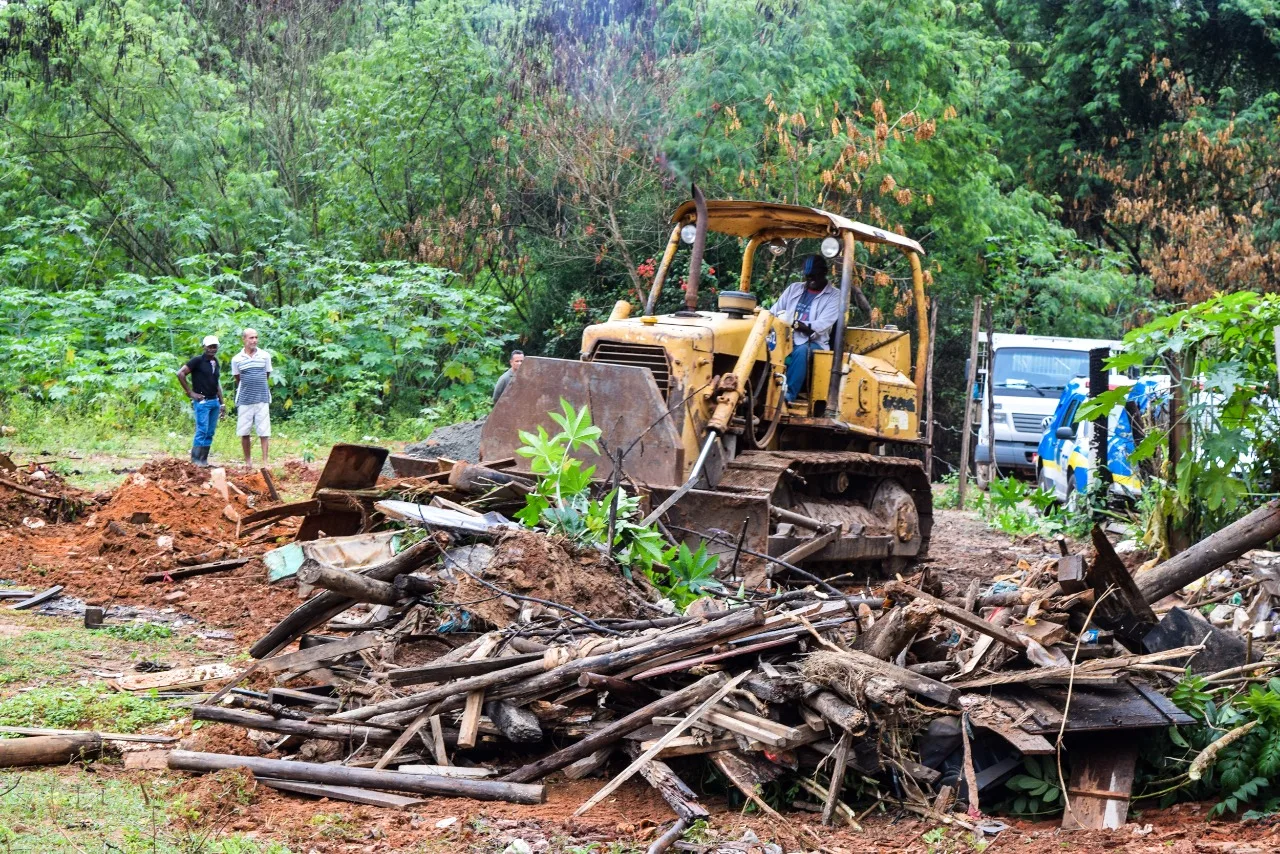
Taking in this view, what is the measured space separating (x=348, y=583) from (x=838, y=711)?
2629 mm

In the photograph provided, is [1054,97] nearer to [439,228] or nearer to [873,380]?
[439,228]

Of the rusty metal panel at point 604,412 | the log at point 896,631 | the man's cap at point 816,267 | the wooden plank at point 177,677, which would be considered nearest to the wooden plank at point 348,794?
the wooden plank at point 177,677

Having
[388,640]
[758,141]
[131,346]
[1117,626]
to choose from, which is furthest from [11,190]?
[1117,626]

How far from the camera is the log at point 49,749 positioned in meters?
5.78

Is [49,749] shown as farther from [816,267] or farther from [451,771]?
[816,267]

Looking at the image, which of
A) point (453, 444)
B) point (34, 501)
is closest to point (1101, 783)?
point (34, 501)

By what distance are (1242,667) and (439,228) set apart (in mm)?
20351

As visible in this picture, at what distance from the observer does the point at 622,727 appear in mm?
5840

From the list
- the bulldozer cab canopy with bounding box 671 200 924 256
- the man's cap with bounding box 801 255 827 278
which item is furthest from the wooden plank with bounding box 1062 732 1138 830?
the man's cap with bounding box 801 255 827 278

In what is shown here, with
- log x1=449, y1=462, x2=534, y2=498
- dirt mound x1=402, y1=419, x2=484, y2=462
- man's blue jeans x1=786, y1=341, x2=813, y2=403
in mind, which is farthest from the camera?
dirt mound x1=402, y1=419, x2=484, y2=462

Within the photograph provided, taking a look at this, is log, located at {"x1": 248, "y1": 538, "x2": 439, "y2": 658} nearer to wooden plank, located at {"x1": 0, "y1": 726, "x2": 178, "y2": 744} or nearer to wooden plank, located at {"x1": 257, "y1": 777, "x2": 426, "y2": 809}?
wooden plank, located at {"x1": 0, "y1": 726, "x2": 178, "y2": 744}

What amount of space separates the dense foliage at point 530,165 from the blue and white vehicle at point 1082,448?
3318mm

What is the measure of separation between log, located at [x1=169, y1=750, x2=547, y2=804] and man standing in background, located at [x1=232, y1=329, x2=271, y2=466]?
412 inches

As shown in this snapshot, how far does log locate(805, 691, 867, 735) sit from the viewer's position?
18.0ft
